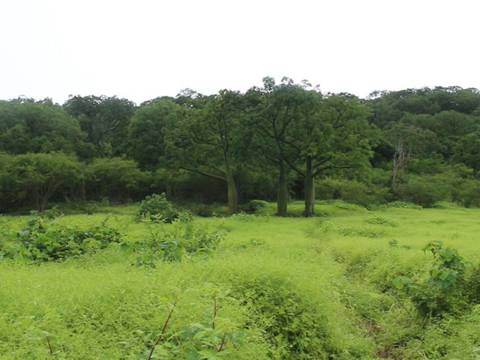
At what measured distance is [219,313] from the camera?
17.2ft

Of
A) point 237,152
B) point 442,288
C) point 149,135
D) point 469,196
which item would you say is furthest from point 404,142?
point 442,288

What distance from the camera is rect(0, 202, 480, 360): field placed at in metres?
4.43

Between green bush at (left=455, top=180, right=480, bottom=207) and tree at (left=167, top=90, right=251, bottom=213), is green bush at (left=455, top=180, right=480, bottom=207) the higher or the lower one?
the lower one

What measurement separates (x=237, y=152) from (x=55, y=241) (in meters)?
19.0

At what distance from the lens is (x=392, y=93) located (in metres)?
70.5

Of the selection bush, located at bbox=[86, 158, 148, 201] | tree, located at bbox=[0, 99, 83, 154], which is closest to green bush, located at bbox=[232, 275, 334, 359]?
bush, located at bbox=[86, 158, 148, 201]

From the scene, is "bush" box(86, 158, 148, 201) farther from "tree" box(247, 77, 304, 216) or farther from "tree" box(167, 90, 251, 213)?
"tree" box(247, 77, 304, 216)

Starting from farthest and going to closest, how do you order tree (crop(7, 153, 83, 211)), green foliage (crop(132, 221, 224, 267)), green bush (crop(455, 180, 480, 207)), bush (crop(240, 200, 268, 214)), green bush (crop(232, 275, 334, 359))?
green bush (crop(455, 180, 480, 207))
bush (crop(240, 200, 268, 214))
tree (crop(7, 153, 83, 211))
green foliage (crop(132, 221, 224, 267))
green bush (crop(232, 275, 334, 359))

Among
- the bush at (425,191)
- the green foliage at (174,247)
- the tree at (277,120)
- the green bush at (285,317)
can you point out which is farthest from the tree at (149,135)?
the green bush at (285,317)

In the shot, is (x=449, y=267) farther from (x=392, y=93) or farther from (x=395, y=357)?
(x=392, y=93)

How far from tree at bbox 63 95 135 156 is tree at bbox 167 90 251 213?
56.2ft

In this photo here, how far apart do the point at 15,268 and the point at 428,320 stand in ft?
22.7

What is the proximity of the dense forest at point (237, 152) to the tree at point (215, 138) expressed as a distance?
0.07m

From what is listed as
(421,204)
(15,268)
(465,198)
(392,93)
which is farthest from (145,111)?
(392,93)
